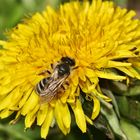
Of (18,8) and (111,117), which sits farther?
(18,8)

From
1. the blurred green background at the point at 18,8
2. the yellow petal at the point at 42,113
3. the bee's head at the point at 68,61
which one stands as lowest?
the yellow petal at the point at 42,113

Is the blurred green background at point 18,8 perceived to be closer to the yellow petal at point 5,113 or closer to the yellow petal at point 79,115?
the yellow petal at point 5,113

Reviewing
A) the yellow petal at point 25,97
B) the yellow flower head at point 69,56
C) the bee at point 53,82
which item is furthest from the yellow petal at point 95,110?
the yellow petal at point 25,97

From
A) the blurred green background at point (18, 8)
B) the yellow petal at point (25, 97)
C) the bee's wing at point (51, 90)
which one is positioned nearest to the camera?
the bee's wing at point (51, 90)

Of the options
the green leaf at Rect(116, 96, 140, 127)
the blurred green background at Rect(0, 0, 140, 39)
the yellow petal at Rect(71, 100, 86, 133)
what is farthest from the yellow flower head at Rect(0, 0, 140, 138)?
the blurred green background at Rect(0, 0, 140, 39)

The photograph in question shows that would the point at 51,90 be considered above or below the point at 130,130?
above

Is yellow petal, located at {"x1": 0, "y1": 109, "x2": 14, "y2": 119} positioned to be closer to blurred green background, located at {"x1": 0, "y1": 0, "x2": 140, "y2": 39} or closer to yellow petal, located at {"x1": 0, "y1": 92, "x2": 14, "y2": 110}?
yellow petal, located at {"x1": 0, "y1": 92, "x2": 14, "y2": 110}

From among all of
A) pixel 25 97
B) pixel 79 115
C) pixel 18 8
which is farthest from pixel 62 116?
pixel 18 8

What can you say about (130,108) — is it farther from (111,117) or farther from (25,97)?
(25,97)
